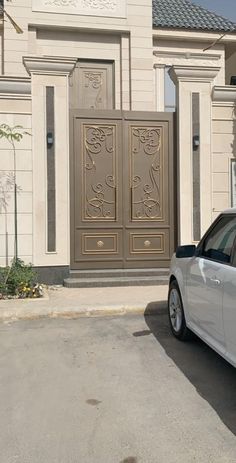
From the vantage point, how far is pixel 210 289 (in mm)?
4441

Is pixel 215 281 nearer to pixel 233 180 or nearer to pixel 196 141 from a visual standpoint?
pixel 196 141

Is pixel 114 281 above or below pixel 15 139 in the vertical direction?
below

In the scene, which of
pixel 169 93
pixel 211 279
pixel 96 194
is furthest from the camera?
pixel 169 93

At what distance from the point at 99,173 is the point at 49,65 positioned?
6.65ft

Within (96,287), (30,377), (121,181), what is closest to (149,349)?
(30,377)

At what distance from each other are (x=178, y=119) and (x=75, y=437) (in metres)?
6.77

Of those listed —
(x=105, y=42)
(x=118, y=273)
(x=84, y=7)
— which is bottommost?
(x=118, y=273)

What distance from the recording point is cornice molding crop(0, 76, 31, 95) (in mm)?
8500

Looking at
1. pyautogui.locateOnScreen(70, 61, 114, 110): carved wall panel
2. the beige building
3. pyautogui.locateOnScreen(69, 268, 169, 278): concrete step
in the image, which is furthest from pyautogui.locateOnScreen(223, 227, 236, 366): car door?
pyautogui.locateOnScreen(70, 61, 114, 110): carved wall panel

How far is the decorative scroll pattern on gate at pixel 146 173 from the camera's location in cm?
903

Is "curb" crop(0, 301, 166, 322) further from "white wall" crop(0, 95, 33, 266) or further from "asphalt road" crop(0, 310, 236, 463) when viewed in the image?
"white wall" crop(0, 95, 33, 266)

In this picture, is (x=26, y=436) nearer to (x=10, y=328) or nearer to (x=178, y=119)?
(x=10, y=328)

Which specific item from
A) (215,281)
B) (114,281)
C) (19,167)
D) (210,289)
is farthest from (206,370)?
(19,167)

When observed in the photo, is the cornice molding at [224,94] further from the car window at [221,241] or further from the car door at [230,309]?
the car door at [230,309]
